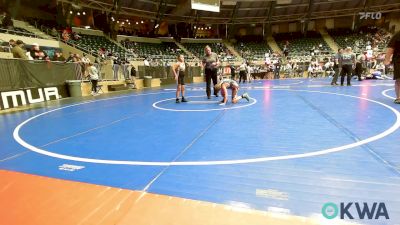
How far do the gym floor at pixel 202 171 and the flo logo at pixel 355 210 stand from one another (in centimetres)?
3

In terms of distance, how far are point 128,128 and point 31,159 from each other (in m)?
1.87

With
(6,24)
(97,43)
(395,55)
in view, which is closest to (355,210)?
(395,55)

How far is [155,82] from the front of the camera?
19641 mm

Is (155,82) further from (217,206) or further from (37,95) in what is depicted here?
(217,206)

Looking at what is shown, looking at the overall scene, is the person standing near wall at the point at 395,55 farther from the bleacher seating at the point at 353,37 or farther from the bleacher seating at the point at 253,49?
the bleacher seating at the point at 253,49

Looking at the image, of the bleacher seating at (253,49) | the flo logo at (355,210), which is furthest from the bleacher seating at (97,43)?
the flo logo at (355,210)

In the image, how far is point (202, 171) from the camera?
2.87 metres

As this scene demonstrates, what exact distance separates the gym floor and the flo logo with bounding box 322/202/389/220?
0.10 ft

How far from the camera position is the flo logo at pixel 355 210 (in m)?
1.93

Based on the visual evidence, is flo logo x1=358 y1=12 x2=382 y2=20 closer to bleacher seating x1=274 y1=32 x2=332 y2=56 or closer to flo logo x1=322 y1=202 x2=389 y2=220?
bleacher seating x1=274 y1=32 x2=332 y2=56

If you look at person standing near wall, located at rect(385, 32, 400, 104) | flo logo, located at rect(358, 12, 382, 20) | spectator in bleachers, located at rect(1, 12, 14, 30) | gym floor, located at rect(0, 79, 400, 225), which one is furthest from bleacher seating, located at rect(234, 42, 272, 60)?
gym floor, located at rect(0, 79, 400, 225)

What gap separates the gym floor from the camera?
207 centimetres

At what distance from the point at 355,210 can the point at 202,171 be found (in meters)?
1.47

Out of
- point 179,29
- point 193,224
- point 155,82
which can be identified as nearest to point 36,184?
point 193,224
